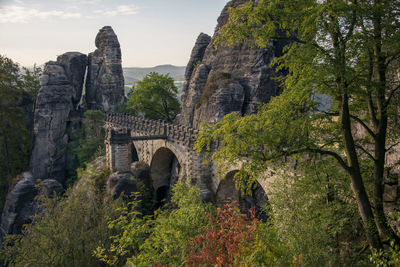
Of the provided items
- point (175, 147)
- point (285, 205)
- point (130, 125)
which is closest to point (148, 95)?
point (130, 125)

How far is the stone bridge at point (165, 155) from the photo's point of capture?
19109 mm

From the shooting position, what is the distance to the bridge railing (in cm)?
2097

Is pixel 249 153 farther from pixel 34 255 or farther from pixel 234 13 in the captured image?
pixel 34 255

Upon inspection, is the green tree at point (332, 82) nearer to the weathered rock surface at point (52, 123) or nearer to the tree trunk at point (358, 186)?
the tree trunk at point (358, 186)

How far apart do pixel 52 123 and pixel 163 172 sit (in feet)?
61.2

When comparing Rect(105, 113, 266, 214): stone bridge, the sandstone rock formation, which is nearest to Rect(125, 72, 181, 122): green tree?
Rect(105, 113, 266, 214): stone bridge

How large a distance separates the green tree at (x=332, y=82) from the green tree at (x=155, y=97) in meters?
28.6

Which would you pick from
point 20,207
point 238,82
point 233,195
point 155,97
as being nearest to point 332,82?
point 233,195

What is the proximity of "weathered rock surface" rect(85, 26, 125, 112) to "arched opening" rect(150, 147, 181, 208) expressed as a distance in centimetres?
1957

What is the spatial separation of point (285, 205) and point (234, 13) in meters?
5.91

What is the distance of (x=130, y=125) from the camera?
30.6 metres

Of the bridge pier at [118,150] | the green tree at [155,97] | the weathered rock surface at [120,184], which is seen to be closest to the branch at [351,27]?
the weathered rock surface at [120,184]

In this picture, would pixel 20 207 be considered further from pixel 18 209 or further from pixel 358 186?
pixel 358 186

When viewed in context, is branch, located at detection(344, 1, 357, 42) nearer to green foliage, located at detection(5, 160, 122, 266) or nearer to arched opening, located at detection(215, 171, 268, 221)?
green foliage, located at detection(5, 160, 122, 266)
